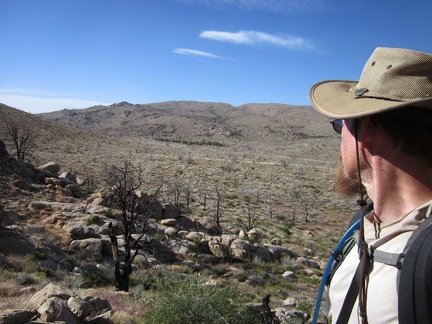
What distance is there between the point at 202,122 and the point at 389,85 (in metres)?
115

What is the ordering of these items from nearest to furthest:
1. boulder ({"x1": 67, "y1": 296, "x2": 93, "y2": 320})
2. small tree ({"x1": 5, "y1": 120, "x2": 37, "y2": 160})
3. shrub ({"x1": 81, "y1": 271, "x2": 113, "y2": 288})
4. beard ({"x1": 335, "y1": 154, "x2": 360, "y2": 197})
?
beard ({"x1": 335, "y1": 154, "x2": 360, "y2": 197}), boulder ({"x1": 67, "y1": 296, "x2": 93, "y2": 320}), shrub ({"x1": 81, "y1": 271, "x2": 113, "y2": 288}), small tree ({"x1": 5, "y1": 120, "x2": 37, "y2": 160})

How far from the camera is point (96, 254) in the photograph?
1356cm

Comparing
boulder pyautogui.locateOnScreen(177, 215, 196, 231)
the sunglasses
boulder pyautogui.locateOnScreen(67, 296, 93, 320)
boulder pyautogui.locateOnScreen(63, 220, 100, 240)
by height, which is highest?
the sunglasses

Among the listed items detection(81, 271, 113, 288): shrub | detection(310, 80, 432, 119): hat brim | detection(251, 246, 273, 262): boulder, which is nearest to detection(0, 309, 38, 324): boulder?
detection(310, 80, 432, 119): hat brim

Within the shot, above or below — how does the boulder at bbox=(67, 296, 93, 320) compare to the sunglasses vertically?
below

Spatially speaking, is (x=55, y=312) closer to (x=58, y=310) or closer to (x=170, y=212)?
(x=58, y=310)

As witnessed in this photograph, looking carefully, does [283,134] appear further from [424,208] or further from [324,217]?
[424,208]

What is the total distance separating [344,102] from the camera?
5.04 feet

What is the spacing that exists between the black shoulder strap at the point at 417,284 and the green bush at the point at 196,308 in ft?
16.4

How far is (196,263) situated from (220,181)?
19775 millimetres

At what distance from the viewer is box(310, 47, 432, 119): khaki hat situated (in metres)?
1.29

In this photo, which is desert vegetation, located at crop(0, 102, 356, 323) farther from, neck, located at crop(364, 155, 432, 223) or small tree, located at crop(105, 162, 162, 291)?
neck, located at crop(364, 155, 432, 223)

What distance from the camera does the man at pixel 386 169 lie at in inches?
48.8

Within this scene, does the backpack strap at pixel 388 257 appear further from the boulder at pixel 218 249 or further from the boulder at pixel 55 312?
the boulder at pixel 218 249
